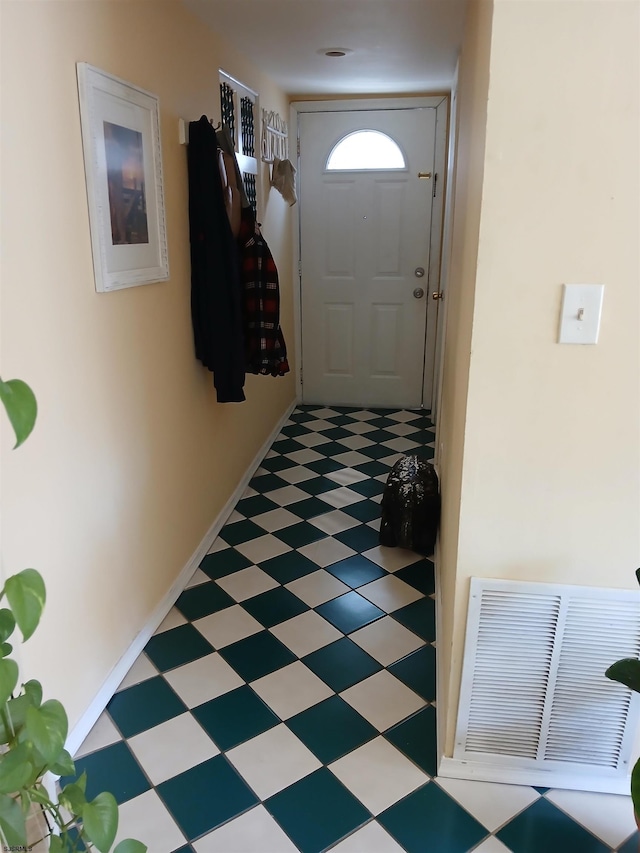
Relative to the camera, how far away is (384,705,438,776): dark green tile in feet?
5.79

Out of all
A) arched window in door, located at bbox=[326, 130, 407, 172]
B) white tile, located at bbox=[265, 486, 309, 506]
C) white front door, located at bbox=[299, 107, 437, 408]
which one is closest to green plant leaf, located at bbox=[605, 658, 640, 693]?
white tile, located at bbox=[265, 486, 309, 506]

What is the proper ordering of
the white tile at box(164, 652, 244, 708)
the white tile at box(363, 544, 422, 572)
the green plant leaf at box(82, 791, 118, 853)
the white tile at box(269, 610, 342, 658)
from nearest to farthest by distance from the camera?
the green plant leaf at box(82, 791, 118, 853), the white tile at box(164, 652, 244, 708), the white tile at box(269, 610, 342, 658), the white tile at box(363, 544, 422, 572)

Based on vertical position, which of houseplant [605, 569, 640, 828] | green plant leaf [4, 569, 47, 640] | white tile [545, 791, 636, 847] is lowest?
white tile [545, 791, 636, 847]

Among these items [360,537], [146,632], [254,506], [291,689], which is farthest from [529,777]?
[254,506]

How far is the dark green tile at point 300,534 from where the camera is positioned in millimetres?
2906

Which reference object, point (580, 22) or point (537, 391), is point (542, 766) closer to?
point (537, 391)

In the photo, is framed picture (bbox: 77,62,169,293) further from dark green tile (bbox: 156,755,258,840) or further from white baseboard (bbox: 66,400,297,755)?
dark green tile (bbox: 156,755,258,840)

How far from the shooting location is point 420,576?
266 centimetres

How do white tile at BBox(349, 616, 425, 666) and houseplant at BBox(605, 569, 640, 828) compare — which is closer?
houseplant at BBox(605, 569, 640, 828)

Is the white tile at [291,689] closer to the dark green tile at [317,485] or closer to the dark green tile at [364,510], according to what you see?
the dark green tile at [364,510]

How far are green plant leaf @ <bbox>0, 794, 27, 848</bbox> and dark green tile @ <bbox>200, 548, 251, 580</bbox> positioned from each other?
5.79 feet

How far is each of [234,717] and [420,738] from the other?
0.55 metres

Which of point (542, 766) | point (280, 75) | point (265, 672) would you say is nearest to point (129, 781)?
point (265, 672)

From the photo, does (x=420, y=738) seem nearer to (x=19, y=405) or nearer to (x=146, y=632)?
(x=146, y=632)
